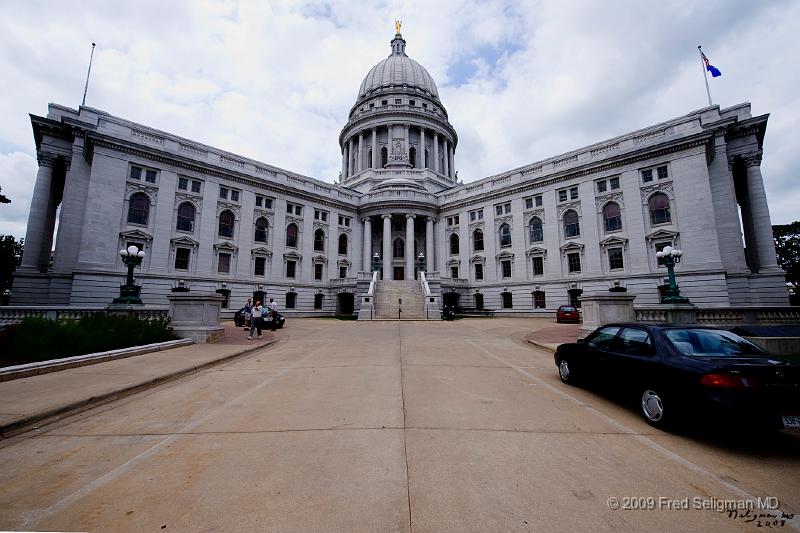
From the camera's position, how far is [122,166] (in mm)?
30281

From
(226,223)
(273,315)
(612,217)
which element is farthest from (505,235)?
(226,223)

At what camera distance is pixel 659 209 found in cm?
3148

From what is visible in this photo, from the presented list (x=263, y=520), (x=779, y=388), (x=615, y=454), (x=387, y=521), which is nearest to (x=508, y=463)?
(x=615, y=454)

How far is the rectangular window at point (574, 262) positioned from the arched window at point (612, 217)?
3882mm

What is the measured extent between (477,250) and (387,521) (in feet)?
140

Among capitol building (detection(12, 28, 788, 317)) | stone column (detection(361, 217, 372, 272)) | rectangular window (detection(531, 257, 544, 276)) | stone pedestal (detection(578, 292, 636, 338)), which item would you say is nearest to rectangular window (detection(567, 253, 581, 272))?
capitol building (detection(12, 28, 788, 317))

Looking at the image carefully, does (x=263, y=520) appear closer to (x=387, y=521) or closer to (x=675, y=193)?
(x=387, y=521)

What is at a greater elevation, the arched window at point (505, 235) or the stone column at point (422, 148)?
the stone column at point (422, 148)

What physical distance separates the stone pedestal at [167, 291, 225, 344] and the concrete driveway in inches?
306

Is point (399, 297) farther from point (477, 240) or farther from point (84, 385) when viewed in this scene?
point (84, 385)

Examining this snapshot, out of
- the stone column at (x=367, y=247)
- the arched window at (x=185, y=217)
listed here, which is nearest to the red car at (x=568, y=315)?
the stone column at (x=367, y=247)

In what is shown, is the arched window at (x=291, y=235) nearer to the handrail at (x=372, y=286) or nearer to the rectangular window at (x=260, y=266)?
the rectangular window at (x=260, y=266)

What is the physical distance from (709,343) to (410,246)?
41.1 metres

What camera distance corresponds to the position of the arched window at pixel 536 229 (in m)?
38.5
